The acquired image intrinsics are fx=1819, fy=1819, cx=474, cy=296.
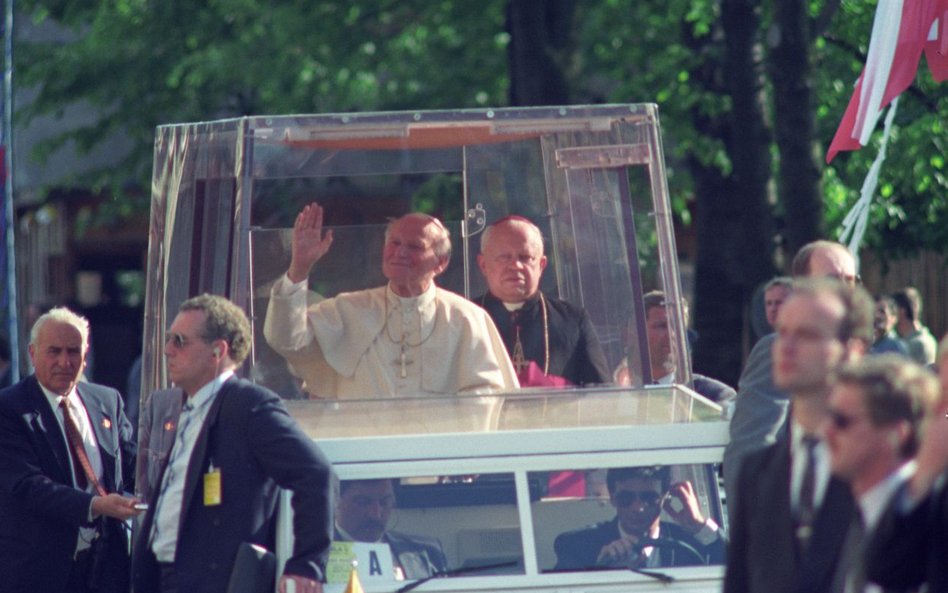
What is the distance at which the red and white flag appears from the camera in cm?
881

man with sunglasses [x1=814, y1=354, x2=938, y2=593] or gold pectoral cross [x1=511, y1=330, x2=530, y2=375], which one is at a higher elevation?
gold pectoral cross [x1=511, y1=330, x2=530, y2=375]

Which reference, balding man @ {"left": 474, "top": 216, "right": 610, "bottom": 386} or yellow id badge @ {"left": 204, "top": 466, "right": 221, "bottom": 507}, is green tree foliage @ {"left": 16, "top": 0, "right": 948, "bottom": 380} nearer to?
balding man @ {"left": 474, "top": 216, "right": 610, "bottom": 386}

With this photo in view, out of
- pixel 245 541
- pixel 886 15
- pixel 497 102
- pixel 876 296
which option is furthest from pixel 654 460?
pixel 497 102

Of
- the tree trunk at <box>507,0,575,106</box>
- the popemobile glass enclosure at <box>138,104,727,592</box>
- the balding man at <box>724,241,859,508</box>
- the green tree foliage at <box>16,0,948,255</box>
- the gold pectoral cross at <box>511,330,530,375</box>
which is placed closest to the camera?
the balding man at <box>724,241,859,508</box>

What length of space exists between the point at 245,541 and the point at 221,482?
8.1 inches

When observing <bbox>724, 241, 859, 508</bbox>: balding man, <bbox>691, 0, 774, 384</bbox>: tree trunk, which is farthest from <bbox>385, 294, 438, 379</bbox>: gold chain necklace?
<bbox>691, 0, 774, 384</bbox>: tree trunk

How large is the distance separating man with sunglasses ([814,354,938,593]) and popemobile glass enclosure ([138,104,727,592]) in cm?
209

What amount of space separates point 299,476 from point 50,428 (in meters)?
1.80

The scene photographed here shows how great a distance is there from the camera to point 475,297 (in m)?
7.74

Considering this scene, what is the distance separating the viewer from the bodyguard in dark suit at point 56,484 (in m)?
6.84

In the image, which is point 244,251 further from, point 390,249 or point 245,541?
point 245,541

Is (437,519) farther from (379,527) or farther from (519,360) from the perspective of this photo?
(519,360)

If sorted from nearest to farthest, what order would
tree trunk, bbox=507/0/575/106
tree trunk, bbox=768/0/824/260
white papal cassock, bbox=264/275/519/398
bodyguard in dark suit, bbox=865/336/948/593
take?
bodyguard in dark suit, bbox=865/336/948/593
white papal cassock, bbox=264/275/519/398
tree trunk, bbox=768/0/824/260
tree trunk, bbox=507/0/575/106

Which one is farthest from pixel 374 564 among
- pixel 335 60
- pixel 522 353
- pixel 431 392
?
pixel 335 60
